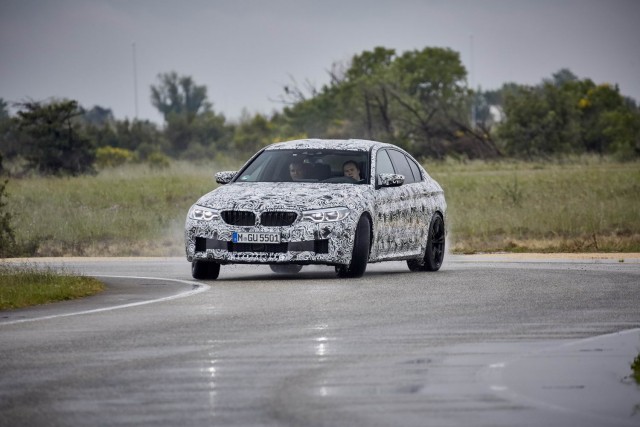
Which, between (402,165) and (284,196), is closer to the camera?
(284,196)

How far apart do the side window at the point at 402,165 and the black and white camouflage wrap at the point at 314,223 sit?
1.80ft

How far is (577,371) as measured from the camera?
10234 mm

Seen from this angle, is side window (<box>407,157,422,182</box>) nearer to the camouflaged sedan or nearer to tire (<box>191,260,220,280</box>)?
the camouflaged sedan

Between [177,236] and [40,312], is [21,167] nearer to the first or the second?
[177,236]

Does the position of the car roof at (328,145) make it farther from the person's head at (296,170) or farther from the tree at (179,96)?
the tree at (179,96)

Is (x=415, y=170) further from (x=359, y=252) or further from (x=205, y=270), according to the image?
(x=205, y=270)

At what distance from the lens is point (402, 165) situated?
69.3ft

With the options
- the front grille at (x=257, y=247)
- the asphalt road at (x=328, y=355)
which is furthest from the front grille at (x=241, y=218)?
the asphalt road at (x=328, y=355)

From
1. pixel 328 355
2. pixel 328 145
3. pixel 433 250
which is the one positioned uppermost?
pixel 328 145

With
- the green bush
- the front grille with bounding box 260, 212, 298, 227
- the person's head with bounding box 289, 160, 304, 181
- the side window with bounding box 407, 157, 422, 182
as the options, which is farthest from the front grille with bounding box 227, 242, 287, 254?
the green bush

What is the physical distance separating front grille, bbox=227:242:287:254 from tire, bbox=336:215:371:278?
0.91 meters

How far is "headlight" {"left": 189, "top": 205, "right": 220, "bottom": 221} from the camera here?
60.1 feet

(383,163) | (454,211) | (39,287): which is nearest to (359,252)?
(383,163)

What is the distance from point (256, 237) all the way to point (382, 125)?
5862 centimetres
